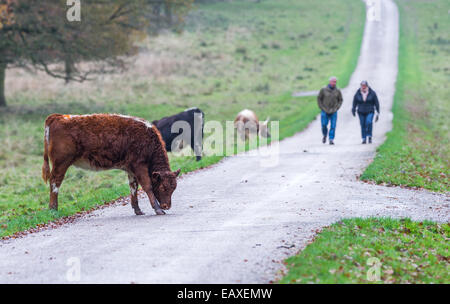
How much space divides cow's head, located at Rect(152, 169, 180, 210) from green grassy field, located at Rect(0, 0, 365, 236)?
6.41 feet

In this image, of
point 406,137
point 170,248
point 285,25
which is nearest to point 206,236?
point 170,248

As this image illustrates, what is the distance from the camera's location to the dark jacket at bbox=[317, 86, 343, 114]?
755 inches

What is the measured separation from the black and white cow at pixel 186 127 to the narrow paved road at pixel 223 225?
1.55 meters

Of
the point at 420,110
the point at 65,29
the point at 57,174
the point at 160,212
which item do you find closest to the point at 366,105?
the point at 160,212

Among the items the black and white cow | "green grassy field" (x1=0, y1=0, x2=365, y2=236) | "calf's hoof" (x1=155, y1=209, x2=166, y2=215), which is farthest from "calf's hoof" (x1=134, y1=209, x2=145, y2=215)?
the black and white cow

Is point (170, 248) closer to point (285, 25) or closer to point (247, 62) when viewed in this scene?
point (247, 62)

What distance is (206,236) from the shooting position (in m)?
8.54

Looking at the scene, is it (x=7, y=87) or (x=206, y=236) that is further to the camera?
(x=7, y=87)

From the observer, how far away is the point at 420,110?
2944 centimetres

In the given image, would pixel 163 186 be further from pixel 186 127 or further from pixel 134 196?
pixel 186 127

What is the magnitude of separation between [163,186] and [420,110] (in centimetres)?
2260

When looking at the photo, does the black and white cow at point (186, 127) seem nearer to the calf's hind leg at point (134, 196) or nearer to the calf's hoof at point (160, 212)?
the calf's hind leg at point (134, 196)

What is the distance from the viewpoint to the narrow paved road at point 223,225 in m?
6.99
